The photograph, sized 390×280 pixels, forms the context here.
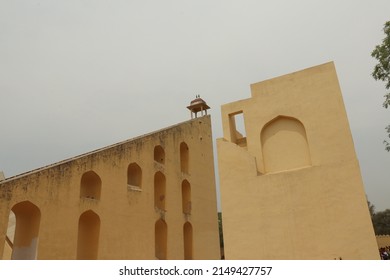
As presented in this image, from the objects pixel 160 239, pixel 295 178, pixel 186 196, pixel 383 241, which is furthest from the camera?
pixel 383 241

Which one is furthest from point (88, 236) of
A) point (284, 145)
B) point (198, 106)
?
point (198, 106)

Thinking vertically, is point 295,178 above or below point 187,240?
below

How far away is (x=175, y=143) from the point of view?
640 inches

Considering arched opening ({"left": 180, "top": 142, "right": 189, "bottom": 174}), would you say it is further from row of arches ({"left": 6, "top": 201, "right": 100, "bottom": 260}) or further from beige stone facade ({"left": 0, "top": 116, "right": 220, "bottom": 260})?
row of arches ({"left": 6, "top": 201, "right": 100, "bottom": 260})

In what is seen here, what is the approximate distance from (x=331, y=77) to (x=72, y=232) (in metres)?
8.34

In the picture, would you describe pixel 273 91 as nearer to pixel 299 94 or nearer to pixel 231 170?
pixel 299 94

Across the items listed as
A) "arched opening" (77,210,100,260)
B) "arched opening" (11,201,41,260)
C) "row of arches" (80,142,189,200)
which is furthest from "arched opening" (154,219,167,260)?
"arched opening" (11,201,41,260)

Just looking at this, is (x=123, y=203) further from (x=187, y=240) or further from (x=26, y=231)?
(x=187, y=240)

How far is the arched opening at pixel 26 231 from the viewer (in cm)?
918

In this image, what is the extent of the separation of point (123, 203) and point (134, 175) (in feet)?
6.00

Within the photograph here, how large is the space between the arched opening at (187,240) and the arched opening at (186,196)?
2.33 ft

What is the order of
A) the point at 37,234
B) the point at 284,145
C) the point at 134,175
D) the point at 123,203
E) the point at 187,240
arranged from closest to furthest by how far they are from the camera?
1. the point at 284,145
2. the point at 37,234
3. the point at 123,203
4. the point at 134,175
5. the point at 187,240

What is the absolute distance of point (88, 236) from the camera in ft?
36.7
